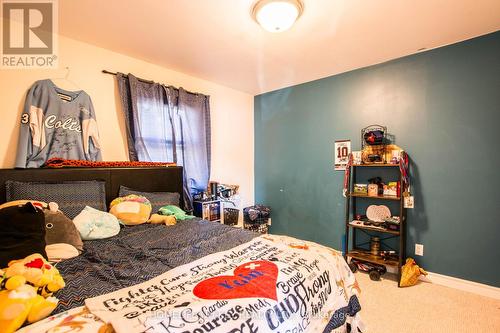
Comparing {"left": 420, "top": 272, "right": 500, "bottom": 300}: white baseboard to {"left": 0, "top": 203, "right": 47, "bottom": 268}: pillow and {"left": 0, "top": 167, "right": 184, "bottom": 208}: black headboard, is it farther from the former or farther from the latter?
{"left": 0, "top": 203, "right": 47, "bottom": 268}: pillow

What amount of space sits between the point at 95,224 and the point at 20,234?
0.55 m

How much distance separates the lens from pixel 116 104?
2.54 meters

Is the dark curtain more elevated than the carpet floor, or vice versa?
the dark curtain

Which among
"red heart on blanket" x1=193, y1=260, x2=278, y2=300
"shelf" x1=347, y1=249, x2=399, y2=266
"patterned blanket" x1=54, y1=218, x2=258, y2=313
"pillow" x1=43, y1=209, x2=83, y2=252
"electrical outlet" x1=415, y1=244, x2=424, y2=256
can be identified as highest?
"pillow" x1=43, y1=209, x2=83, y2=252

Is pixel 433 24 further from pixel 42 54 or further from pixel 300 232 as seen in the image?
pixel 42 54

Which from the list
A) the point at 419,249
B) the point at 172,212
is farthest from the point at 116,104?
the point at 419,249

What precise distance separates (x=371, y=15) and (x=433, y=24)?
0.61 metres

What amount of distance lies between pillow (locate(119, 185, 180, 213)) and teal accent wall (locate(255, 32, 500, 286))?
1892mm

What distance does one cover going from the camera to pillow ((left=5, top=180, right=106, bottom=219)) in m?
1.74

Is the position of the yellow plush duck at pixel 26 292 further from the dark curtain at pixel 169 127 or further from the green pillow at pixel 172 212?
the dark curtain at pixel 169 127

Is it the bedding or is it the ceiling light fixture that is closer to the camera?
the bedding

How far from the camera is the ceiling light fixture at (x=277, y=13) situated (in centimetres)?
168

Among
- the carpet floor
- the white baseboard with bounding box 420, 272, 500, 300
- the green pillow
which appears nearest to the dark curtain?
the green pillow

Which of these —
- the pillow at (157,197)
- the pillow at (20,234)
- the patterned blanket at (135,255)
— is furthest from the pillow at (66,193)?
the pillow at (20,234)
